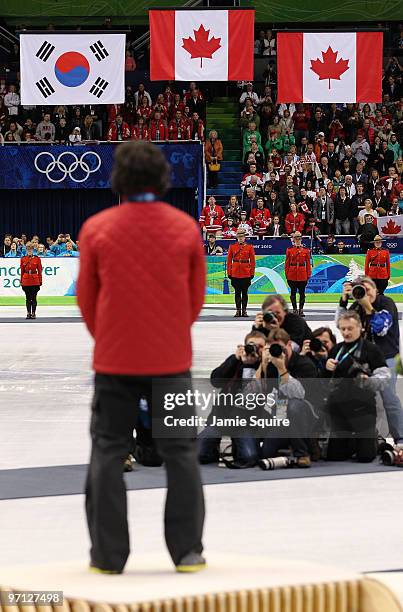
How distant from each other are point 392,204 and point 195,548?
2643 centimetres

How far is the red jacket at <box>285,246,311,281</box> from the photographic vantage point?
2481cm

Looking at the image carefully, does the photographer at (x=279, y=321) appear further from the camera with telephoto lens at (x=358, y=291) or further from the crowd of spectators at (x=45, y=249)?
the crowd of spectators at (x=45, y=249)

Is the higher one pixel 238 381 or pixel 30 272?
pixel 238 381

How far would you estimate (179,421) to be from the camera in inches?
191

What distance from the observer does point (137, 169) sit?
448cm

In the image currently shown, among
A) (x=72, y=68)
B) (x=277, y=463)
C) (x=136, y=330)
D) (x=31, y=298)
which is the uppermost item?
(x=72, y=68)

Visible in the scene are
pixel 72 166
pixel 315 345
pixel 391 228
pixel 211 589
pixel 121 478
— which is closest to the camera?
pixel 211 589

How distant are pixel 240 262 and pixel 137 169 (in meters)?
20.4

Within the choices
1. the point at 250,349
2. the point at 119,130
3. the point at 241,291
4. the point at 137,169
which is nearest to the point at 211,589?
the point at 137,169

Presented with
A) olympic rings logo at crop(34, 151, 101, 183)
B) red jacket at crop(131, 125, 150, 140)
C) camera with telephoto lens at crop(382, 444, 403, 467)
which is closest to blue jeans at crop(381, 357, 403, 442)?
camera with telephoto lens at crop(382, 444, 403, 467)

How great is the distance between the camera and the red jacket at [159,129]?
32906 mm

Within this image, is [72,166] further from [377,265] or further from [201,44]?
[377,265]

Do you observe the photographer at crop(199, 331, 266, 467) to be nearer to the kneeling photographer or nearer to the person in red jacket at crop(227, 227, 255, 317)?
the kneeling photographer

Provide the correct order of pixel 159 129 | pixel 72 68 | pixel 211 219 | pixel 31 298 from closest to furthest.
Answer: pixel 31 298
pixel 72 68
pixel 211 219
pixel 159 129
